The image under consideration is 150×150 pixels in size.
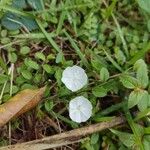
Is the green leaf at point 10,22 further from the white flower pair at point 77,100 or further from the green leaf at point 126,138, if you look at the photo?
the green leaf at point 126,138

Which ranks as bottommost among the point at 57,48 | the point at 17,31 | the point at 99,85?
the point at 99,85

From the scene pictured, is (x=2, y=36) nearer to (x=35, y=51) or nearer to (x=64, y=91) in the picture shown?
(x=35, y=51)

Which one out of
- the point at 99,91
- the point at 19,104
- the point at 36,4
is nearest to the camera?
the point at 19,104

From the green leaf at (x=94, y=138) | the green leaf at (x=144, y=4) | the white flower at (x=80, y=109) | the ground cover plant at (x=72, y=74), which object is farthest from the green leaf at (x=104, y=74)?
the green leaf at (x=144, y=4)

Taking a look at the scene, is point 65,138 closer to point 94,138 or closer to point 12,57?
point 94,138

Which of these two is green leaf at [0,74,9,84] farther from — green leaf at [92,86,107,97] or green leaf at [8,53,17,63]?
green leaf at [92,86,107,97]

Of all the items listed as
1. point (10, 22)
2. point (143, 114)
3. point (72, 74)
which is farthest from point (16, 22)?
point (143, 114)

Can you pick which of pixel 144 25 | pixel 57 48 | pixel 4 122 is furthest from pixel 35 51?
pixel 144 25
